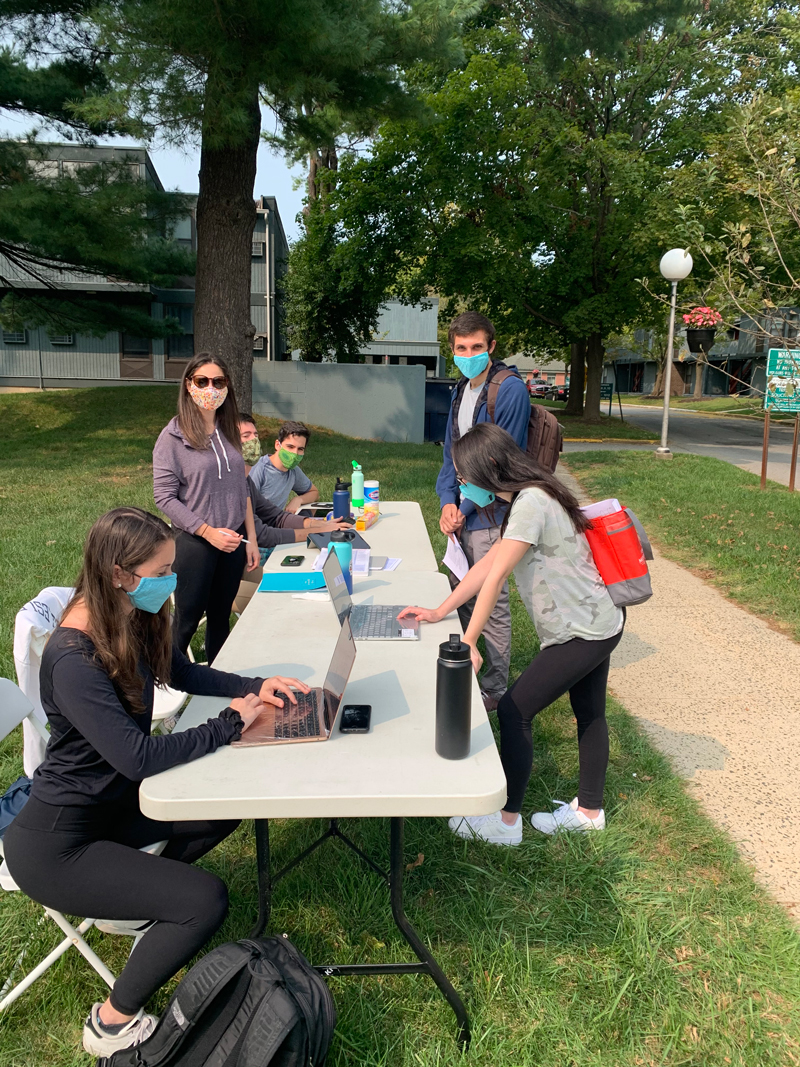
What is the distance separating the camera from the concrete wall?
53.2 ft

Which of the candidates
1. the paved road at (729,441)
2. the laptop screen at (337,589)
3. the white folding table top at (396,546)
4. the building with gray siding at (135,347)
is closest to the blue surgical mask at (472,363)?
the white folding table top at (396,546)

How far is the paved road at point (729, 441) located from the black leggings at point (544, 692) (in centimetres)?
1081

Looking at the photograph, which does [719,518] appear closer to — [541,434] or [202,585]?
[541,434]

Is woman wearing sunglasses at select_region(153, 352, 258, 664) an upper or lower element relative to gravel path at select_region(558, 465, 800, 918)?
upper

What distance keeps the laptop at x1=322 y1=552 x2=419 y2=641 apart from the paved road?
1111 cm

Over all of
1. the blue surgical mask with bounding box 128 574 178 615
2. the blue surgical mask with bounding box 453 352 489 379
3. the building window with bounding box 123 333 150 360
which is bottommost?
the blue surgical mask with bounding box 128 574 178 615

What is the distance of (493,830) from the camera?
2.87 metres

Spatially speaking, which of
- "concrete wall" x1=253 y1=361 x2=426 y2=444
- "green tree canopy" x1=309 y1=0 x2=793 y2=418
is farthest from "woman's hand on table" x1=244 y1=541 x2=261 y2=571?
"green tree canopy" x1=309 y1=0 x2=793 y2=418

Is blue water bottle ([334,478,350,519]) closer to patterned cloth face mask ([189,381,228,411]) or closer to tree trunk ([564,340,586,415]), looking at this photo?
patterned cloth face mask ([189,381,228,411])

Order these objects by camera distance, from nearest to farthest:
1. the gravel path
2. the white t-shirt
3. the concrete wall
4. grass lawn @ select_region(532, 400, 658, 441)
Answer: the gravel path, the white t-shirt, the concrete wall, grass lawn @ select_region(532, 400, 658, 441)

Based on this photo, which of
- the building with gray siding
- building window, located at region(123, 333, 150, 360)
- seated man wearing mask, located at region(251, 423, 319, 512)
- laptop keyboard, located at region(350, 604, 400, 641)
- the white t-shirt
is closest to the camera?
laptop keyboard, located at region(350, 604, 400, 641)

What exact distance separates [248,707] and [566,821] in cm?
152

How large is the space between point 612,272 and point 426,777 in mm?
19887

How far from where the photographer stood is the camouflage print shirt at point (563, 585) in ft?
8.50
